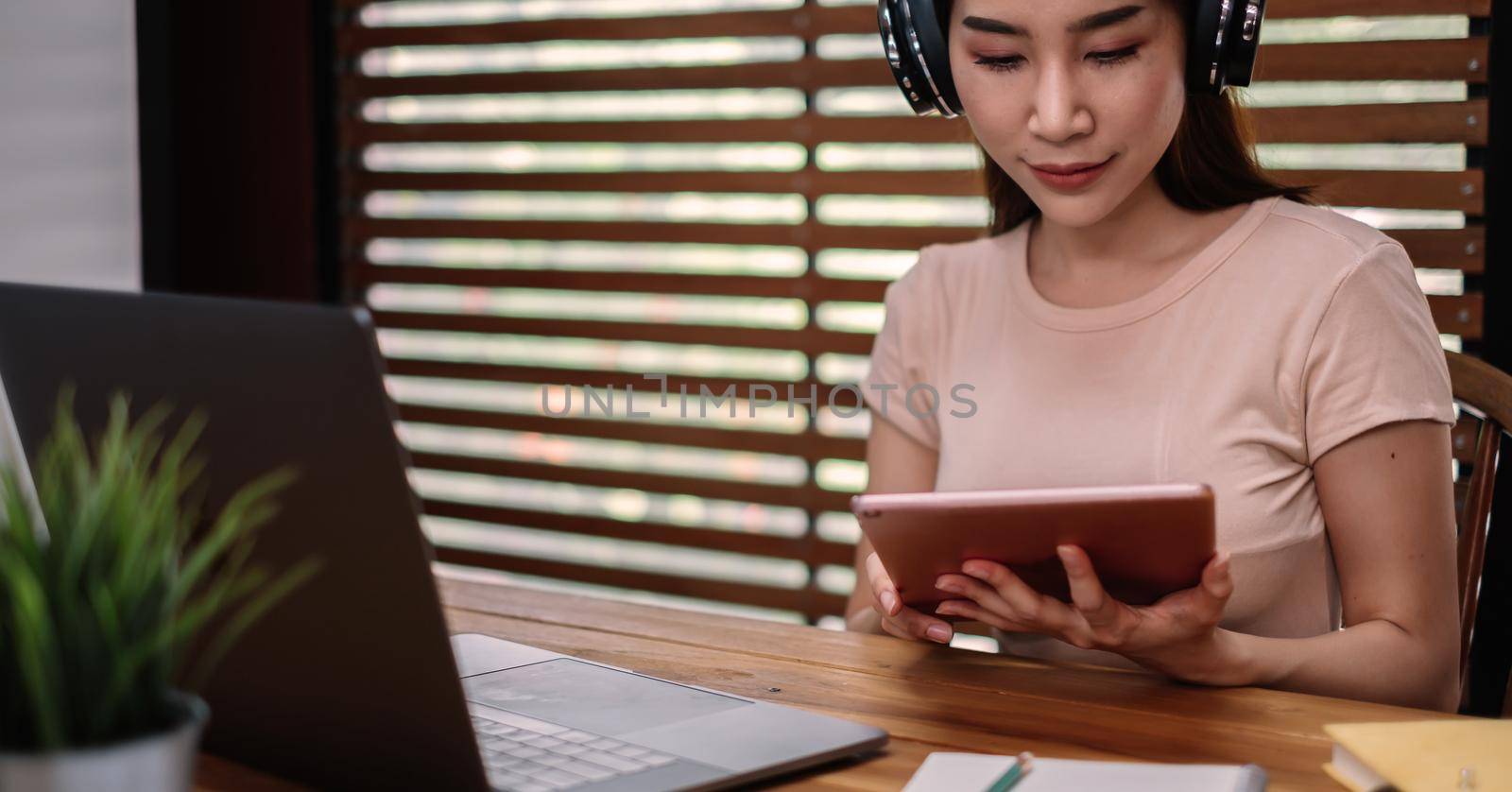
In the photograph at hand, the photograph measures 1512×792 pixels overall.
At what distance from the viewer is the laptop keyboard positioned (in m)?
0.79

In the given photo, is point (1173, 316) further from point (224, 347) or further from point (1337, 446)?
point (224, 347)

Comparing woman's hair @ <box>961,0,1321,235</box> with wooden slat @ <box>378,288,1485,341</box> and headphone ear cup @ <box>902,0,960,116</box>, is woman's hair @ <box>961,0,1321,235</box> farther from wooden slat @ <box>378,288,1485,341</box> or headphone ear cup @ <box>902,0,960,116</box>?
wooden slat @ <box>378,288,1485,341</box>

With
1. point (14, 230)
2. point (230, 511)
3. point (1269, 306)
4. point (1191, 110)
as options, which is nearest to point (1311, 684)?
point (1269, 306)

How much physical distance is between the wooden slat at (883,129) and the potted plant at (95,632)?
1.29m

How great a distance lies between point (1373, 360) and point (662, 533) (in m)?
1.61

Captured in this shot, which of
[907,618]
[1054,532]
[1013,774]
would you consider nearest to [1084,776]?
[1013,774]

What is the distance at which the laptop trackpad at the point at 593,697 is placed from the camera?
2.97 ft

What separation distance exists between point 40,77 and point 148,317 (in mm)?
2047

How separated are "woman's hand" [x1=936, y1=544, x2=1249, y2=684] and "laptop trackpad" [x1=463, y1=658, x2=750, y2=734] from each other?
0.69 ft

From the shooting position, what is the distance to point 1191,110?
1395mm

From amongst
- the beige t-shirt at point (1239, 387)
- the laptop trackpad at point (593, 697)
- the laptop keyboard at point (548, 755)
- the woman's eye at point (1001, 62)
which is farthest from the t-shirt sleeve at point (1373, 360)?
the laptop keyboard at point (548, 755)

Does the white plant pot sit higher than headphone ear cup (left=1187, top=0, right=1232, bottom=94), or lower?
lower

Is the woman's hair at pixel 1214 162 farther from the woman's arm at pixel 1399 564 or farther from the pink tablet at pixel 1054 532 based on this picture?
the pink tablet at pixel 1054 532

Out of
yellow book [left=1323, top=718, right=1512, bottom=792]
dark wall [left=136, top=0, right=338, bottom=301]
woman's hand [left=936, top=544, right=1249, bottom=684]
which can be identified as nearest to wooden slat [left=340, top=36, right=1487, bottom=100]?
dark wall [left=136, top=0, right=338, bottom=301]
